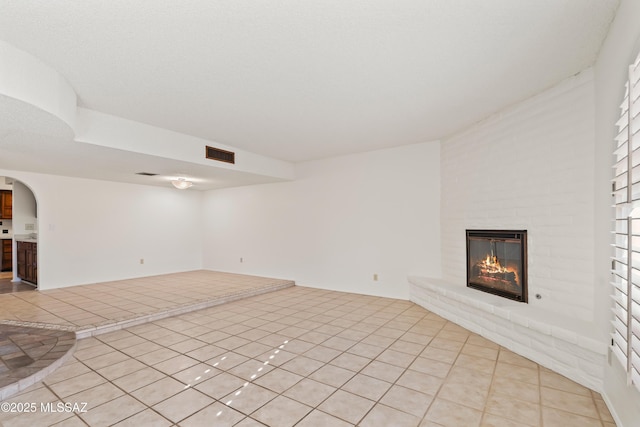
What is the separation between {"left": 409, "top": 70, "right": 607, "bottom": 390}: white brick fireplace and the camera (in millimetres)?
2504

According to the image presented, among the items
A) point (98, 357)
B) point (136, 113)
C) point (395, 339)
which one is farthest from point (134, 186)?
point (395, 339)

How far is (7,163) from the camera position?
4.59 metres

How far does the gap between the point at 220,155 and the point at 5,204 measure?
6967 mm

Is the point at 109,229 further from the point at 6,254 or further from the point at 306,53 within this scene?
the point at 306,53

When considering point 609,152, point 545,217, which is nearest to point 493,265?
point 545,217

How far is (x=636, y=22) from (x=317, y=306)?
4.30 metres

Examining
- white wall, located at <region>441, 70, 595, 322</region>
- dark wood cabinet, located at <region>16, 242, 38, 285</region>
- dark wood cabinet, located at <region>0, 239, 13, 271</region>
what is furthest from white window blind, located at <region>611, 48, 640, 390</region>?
dark wood cabinet, located at <region>0, 239, 13, 271</region>

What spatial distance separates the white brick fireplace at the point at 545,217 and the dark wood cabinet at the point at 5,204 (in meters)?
10.2

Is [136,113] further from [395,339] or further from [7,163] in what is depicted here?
[395,339]

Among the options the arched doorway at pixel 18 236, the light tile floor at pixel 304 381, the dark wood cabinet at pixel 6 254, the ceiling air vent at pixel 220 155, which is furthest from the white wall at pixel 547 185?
the dark wood cabinet at pixel 6 254

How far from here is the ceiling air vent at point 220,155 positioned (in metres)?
4.54

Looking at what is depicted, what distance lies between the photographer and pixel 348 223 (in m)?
5.58

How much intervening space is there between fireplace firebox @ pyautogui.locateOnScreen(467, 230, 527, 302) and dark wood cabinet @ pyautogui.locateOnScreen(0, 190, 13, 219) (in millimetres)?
10503

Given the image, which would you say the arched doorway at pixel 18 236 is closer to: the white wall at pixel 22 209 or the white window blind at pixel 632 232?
the white wall at pixel 22 209
